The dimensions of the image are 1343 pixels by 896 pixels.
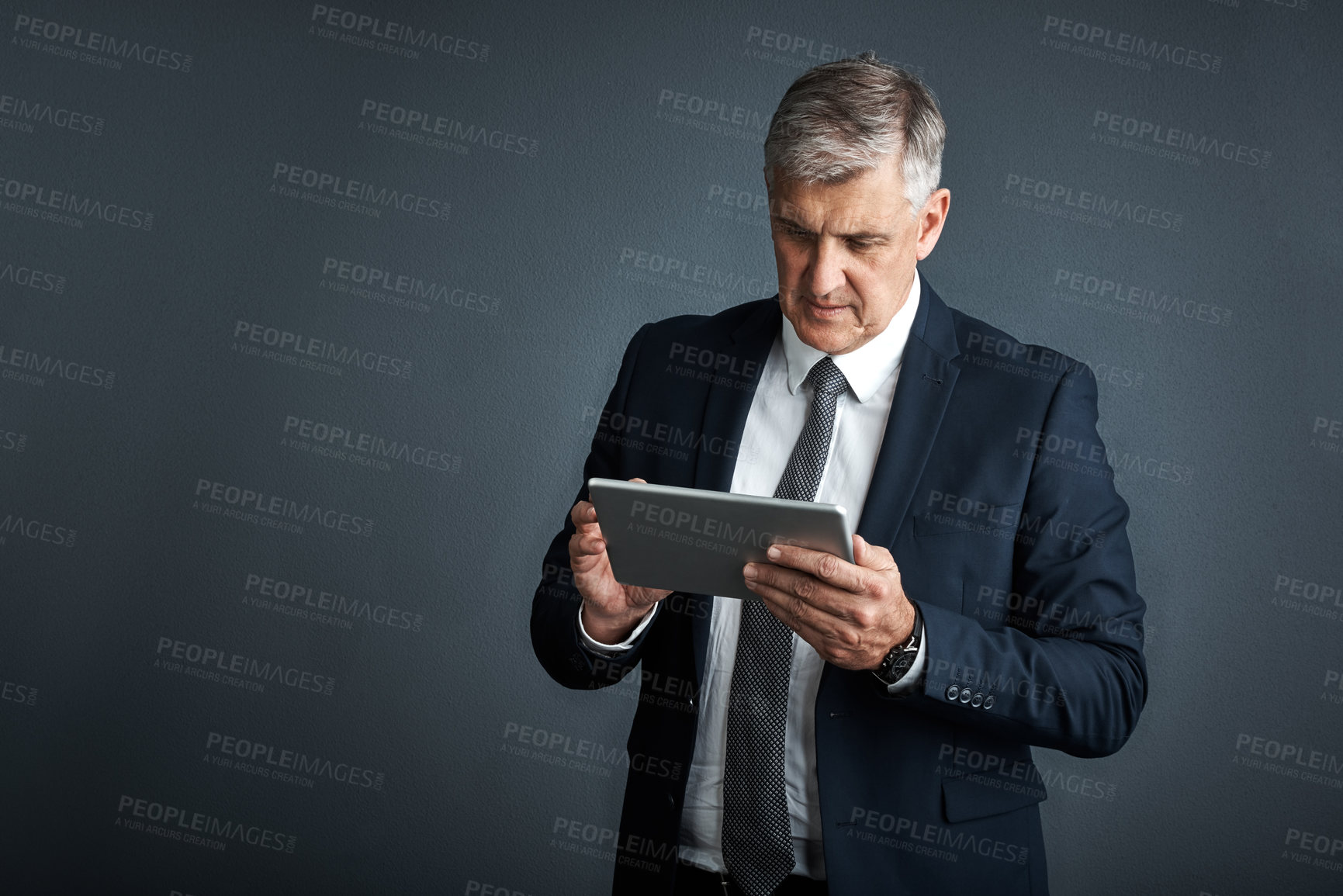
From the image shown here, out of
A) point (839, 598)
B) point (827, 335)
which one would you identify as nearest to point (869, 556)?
point (839, 598)

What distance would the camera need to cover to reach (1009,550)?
1.79 meters

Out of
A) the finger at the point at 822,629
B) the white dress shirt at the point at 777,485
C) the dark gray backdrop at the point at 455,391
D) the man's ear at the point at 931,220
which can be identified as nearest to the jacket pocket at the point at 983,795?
the white dress shirt at the point at 777,485

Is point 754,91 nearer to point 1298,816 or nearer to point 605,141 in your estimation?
point 605,141

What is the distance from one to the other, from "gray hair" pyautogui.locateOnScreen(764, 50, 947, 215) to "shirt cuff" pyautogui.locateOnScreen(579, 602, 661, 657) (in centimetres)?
85

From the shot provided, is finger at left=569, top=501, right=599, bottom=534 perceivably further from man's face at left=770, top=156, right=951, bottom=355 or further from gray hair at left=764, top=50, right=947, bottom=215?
gray hair at left=764, top=50, right=947, bottom=215

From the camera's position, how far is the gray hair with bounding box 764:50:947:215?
5.75 ft

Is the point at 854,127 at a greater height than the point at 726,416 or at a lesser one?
greater

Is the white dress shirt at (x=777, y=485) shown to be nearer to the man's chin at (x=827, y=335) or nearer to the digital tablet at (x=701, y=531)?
the man's chin at (x=827, y=335)

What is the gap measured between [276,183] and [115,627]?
65.7 inches

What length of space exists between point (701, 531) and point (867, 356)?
58 centimetres

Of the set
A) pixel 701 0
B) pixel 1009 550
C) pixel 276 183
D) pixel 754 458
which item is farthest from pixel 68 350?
pixel 1009 550

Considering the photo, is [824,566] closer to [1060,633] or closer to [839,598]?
[839,598]

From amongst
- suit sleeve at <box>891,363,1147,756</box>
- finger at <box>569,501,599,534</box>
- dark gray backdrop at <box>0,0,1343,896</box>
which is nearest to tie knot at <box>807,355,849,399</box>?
suit sleeve at <box>891,363,1147,756</box>

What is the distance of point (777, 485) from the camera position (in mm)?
1900
